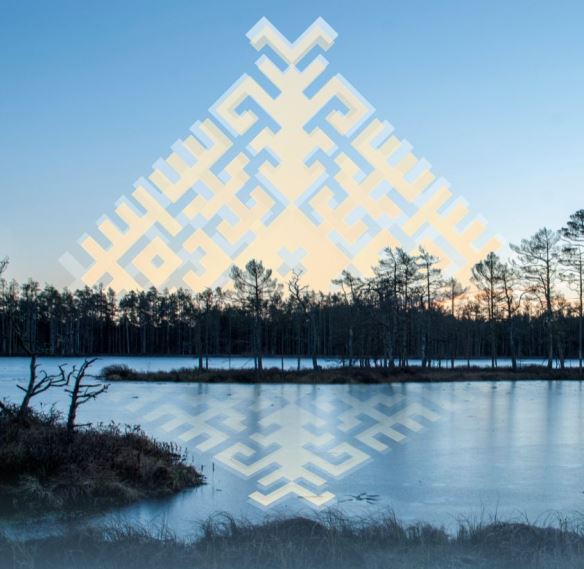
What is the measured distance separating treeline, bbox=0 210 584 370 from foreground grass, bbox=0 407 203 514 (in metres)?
3.65

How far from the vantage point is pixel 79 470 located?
35.4 feet

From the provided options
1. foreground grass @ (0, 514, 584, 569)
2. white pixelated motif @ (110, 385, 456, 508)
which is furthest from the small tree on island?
foreground grass @ (0, 514, 584, 569)

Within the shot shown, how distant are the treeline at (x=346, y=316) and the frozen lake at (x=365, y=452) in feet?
19.8

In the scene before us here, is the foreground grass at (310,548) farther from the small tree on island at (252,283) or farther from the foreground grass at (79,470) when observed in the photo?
the small tree on island at (252,283)

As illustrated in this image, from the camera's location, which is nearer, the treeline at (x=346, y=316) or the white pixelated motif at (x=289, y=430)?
the white pixelated motif at (x=289, y=430)

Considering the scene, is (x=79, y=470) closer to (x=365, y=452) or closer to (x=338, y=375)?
(x=365, y=452)

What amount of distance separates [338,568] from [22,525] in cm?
466

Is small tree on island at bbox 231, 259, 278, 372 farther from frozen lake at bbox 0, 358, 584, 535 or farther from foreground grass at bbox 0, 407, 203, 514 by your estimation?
foreground grass at bbox 0, 407, 203, 514

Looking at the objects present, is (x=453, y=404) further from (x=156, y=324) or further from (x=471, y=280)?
(x=156, y=324)

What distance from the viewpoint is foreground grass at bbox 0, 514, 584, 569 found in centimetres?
637

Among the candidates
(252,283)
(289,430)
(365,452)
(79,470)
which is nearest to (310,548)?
(79,470)

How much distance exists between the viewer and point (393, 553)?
22.2ft

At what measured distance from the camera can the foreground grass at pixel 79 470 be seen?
397 inches

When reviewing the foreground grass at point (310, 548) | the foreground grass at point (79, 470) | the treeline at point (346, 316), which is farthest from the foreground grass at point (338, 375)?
the foreground grass at point (310, 548)
